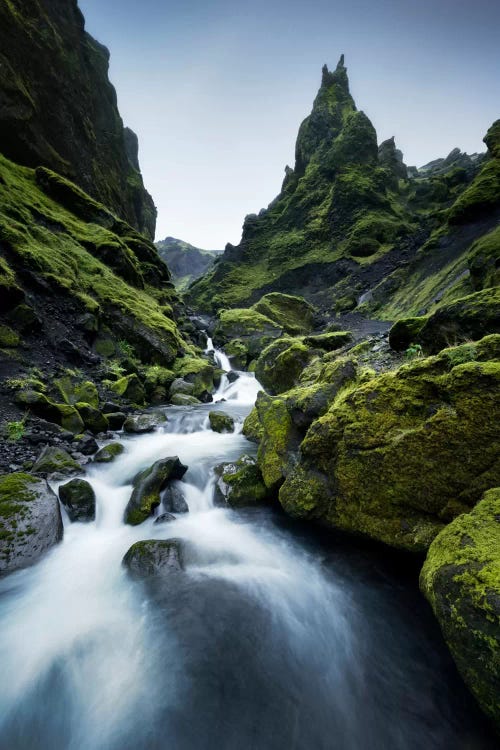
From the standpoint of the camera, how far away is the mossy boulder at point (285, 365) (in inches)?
462

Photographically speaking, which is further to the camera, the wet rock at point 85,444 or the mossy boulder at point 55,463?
the wet rock at point 85,444

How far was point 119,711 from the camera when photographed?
10.0 feet

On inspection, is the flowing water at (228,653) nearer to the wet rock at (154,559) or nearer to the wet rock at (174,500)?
the wet rock at (154,559)

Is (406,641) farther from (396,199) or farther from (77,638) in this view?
(396,199)

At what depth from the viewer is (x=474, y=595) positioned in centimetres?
245

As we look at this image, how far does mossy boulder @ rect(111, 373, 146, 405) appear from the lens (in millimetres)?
12000

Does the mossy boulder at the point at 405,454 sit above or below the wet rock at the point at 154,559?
above

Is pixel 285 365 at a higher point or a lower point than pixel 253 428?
higher

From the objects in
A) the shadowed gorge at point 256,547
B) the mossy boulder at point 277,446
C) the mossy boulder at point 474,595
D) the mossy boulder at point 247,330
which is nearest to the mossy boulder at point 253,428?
the shadowed gorge at point 256,547

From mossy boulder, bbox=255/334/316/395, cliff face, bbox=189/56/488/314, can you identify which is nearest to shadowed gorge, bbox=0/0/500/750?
mossy boulder, bbox=255/334/316/395

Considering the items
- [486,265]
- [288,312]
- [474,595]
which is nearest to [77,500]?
[474,595]

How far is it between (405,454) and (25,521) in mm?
5644

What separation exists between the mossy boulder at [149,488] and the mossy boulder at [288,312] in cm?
2570

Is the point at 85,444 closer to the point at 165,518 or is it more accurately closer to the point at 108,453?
the point at 108,453
